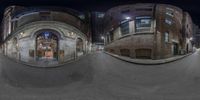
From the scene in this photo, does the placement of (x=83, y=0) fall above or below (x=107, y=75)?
above

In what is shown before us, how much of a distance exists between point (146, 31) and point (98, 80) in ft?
1.57

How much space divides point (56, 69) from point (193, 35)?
876 mm

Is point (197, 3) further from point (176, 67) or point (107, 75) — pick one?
point (107, 75)

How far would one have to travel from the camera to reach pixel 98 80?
2.00m

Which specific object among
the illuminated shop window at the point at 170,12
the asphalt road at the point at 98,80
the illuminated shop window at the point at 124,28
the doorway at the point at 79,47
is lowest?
the asphalt road at the point at 98,80

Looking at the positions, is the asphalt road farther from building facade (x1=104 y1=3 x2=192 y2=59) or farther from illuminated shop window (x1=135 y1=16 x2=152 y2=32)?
illuminated shop window (x1=135 y1=16 x2=152 y2=32)

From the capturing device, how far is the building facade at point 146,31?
A: 177cm

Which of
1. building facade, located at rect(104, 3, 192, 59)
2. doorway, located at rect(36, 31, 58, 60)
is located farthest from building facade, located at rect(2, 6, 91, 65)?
building facade, located at rect(104, 3, 192, 59)

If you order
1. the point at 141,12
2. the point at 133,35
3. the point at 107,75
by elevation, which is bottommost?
the point at 107,75

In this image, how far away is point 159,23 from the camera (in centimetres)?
177

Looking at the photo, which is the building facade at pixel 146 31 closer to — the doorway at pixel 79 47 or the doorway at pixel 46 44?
the doorway at pixel 79 47

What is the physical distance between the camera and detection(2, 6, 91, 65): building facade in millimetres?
1785

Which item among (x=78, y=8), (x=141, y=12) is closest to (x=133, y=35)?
(x=141, y=12)

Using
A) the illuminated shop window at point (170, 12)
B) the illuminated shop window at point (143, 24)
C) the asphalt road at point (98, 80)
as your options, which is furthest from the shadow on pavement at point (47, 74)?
the illuminated shop window at point (170, 12)
